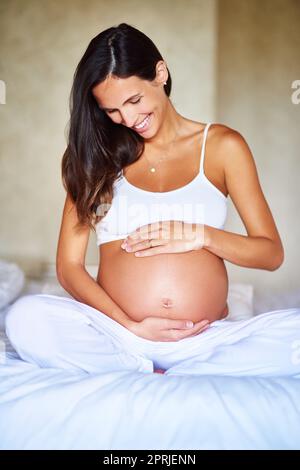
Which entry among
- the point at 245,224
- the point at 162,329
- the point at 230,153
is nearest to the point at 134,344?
the point at 162,329

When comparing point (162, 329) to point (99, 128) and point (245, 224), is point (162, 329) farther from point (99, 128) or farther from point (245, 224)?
point (99, 128)

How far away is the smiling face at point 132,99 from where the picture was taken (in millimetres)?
1391

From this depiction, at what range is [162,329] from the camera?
1312mm

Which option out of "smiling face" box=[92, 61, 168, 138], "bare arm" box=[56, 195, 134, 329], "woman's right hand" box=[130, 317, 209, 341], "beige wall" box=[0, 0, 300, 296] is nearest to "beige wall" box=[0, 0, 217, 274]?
"beige wall" box=[0, 0, 300, 296]

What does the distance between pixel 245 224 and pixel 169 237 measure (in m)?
0.21

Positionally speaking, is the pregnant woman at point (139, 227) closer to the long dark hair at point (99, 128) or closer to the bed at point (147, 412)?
the long dark hair at point (99, 128)

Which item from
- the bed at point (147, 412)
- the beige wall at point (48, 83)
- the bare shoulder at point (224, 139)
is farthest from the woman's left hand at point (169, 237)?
the beige wall at point (48, 83)

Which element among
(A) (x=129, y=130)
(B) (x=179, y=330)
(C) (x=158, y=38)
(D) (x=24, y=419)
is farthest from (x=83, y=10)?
(D) (x=24, y=419)

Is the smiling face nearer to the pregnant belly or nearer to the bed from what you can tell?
the pregnant belly

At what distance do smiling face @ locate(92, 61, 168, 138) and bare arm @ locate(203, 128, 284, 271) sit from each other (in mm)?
194

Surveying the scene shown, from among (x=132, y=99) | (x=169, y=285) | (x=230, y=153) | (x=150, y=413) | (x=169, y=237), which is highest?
(x=132, y=99)

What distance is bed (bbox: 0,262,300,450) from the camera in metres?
→ 0.96
